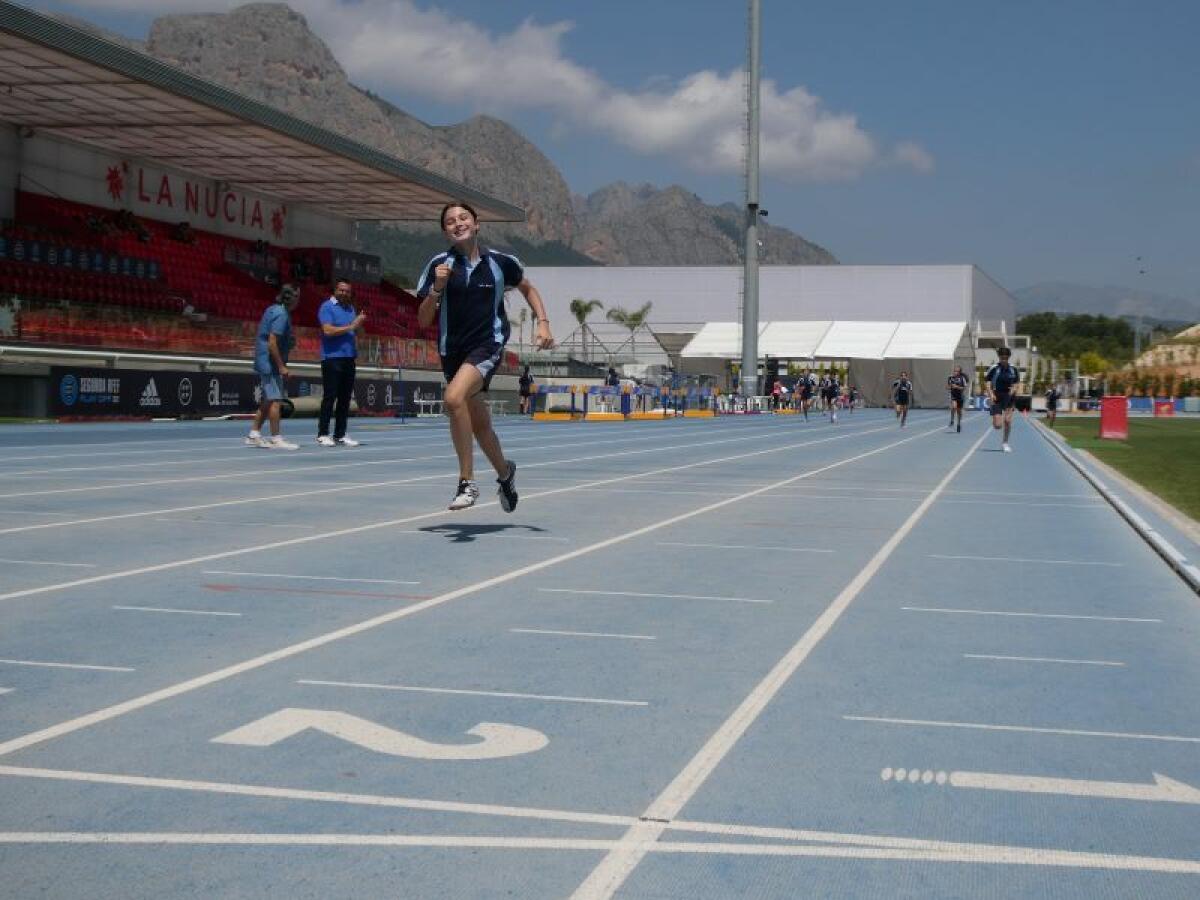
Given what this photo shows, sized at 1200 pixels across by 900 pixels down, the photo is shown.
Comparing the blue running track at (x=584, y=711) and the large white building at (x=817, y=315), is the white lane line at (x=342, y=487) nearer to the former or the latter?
the blue running track at (x=584, y=711)

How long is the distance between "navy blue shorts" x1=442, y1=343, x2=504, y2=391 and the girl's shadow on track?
1020 millimetres

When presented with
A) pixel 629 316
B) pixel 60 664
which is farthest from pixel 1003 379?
pixel 629 316

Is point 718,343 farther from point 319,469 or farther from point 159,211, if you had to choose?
point 319,469

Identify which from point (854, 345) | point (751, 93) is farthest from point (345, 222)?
point (854, 345)

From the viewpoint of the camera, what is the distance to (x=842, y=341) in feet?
276

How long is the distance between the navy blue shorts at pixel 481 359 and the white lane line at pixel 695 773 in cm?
320

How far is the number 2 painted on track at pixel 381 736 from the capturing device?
4203mm

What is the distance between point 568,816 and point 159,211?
146ft

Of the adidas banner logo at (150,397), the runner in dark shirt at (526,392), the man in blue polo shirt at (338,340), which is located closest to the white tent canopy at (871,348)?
the runner in dark shirt at (526,392)

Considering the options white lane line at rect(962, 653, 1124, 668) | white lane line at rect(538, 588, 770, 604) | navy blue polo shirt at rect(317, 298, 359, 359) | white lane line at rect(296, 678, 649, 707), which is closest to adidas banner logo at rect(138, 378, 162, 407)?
navy blue polo shirt at rect(317, 298, 359, 359)

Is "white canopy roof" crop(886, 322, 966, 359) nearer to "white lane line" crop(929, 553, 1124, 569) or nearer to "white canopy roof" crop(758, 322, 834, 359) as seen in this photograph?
"white canopy roof" crop(758, 322, 834, 359)

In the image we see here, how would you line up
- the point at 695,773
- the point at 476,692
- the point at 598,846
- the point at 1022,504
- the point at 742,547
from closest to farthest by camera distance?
the point at 598,846 < the point at 695,773 < the point at 476,692 < the point at 742,547 < the point at 1022,504

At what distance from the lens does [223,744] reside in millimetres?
4234

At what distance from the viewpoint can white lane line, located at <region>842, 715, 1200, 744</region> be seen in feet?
15.1
